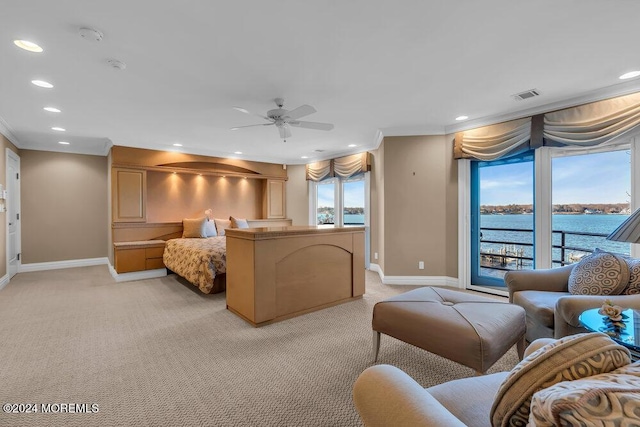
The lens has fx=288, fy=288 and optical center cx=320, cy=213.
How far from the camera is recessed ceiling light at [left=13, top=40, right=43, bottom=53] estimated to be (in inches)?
86.6

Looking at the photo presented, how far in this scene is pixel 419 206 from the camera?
4633 mm

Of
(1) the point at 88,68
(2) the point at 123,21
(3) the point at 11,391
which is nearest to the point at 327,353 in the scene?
(3) the point at 11,391

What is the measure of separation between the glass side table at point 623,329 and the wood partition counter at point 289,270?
2329mm

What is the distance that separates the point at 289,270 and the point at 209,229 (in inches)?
135

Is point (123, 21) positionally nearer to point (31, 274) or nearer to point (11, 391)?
point (11, 391)

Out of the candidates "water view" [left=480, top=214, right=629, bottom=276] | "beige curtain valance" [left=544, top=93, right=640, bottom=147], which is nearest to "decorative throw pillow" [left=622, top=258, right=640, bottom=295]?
"water view" [left=480, top=214, right=629, bottom=276]

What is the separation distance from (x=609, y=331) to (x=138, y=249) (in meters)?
5.91

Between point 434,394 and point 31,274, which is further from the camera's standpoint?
point 31,274

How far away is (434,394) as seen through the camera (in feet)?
3.84

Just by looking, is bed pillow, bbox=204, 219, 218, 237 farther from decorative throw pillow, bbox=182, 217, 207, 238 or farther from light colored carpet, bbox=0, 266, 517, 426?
light colored carpet, bbox=0, 266, 517, 426

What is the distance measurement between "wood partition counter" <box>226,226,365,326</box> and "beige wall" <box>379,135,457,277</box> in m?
1.10

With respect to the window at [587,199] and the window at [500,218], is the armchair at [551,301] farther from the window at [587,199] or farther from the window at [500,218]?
the window at [500,218]

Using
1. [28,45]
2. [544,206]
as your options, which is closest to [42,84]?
[28,45]

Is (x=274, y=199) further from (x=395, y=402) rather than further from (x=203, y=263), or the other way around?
(x=395, y=402)
